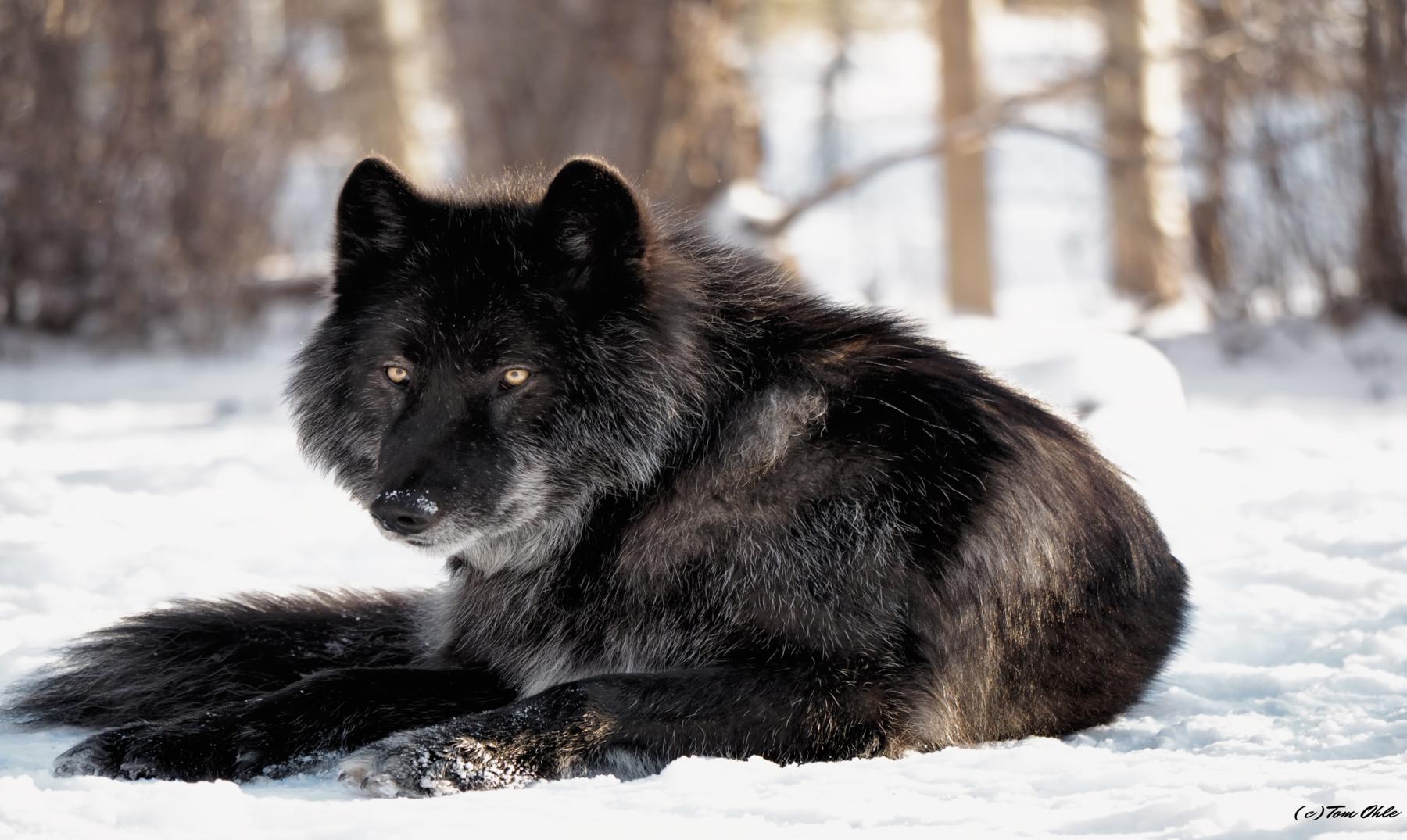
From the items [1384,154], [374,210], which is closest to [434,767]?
[374,210]

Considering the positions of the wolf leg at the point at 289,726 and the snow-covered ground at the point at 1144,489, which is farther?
the wolf leg at the point at 289,726

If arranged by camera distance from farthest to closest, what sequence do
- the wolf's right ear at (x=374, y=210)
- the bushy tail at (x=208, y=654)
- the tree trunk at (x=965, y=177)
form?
the tree trunk at (x=965, y=177) < the wolf's right ear at (x=374, y=210) < the bushy tail at (x=208, y=654)

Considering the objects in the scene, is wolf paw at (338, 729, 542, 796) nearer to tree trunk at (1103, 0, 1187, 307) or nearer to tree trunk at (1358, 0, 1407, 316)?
tree trunk at (1358, 0, 1407, 316)

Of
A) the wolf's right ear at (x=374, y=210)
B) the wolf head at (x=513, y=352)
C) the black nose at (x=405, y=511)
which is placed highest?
the wolf's right ear at (x=374, y=210)

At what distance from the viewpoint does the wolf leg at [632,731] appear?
2.90 meters

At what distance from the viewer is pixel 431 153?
961 inches

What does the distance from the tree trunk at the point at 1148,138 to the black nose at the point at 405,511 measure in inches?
395

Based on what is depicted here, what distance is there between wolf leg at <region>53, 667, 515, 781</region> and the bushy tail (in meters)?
0.27

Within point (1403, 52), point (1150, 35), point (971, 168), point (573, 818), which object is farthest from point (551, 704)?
point (971, 168)

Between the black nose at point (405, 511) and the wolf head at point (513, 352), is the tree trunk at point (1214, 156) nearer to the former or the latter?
the wolf head at point (513, 352)

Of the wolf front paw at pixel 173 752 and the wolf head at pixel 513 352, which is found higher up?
the wolf head at pixel 513 352
